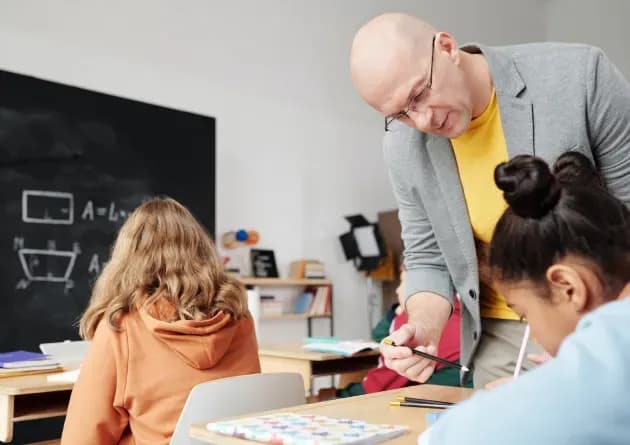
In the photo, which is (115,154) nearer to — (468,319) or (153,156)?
(153,156)

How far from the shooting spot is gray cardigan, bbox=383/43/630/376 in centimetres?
144

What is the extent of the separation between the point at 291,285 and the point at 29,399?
3.52 meters


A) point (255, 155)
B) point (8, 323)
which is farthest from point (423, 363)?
point (255, 155)

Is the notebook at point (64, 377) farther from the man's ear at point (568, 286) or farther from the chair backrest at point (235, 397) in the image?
the man's ear at point (568, 286)

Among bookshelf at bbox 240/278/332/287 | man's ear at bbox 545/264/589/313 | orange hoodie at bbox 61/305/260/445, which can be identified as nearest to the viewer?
man's ear at bbox 545/264/589/313

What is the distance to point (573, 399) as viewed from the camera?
0.65m

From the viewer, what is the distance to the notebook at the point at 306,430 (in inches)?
40.0

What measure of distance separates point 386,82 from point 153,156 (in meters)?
3.66

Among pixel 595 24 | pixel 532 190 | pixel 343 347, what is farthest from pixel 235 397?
pixel 595 24

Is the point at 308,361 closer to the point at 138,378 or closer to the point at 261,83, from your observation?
the point at 138,378

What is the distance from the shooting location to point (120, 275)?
2.13 m

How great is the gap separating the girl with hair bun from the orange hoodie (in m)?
1.15

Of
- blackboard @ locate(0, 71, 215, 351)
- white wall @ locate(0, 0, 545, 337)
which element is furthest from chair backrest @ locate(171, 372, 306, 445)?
white wall @ locate(0, 0, 545, 337)

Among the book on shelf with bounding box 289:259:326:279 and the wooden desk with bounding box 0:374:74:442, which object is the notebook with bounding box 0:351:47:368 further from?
the book on shelf with bounding box 289:259:326:279
